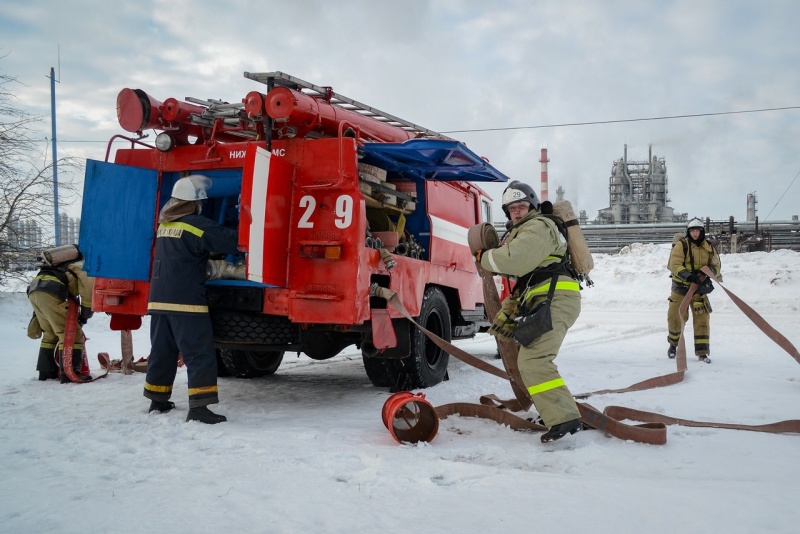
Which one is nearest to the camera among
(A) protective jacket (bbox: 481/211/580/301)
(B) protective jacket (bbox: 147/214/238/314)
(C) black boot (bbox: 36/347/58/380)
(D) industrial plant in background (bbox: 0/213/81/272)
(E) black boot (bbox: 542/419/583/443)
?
(E) black boot (bbox: 542/419/583/443)

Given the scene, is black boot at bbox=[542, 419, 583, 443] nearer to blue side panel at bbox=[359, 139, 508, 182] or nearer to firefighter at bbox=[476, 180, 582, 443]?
firefighter at bbox=[476, 180, 582, 443]

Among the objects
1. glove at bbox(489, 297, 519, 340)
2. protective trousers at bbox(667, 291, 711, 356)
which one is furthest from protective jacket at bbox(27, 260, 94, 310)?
protective trousers at bbox(667, 291, 711, 356)

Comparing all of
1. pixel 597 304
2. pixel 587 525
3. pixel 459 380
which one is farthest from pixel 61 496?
pixel 597 304

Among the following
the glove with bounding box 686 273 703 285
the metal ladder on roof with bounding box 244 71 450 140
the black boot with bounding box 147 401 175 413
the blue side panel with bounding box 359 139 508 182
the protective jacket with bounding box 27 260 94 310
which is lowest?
the black boot with bounding box 147 401 175 413

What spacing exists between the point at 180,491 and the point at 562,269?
2.74 metres

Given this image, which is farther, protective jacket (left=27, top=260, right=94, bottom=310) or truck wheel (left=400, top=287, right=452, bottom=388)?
protective jacket (left=27, top=260, right=94, bottom=310)

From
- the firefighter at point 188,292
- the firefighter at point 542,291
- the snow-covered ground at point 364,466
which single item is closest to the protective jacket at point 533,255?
the firefighter at point 542,291

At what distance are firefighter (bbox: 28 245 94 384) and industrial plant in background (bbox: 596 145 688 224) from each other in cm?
5426

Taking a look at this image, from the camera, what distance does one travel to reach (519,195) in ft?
14.1

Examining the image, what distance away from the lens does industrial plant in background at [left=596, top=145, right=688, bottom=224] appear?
186 ft

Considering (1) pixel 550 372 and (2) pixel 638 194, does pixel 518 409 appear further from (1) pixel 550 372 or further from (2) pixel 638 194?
(2) pixel 638 194

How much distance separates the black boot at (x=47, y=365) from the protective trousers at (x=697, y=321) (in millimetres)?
7420

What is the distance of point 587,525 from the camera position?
2.44 m

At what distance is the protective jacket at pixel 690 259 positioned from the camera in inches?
316
